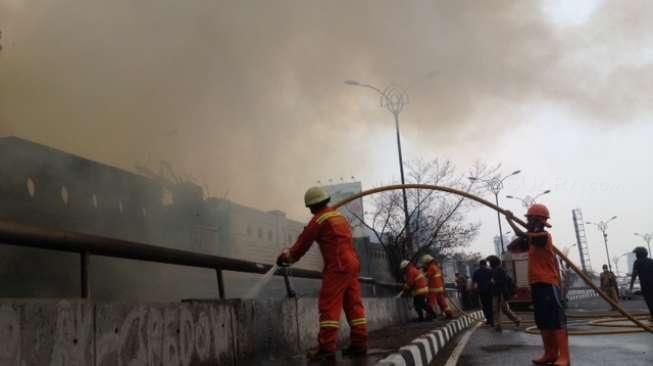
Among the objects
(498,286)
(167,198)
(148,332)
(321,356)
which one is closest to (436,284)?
(498,286)

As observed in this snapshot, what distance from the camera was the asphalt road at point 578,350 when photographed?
17.7 ft

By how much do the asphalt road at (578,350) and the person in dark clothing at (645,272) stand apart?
62.0 inches

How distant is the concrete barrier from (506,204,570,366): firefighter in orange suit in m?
2.33

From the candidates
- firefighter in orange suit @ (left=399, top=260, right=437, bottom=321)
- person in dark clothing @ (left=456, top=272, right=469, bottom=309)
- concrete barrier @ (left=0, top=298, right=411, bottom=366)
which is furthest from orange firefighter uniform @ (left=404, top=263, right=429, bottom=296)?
person in dark clothing @ (left=456, top=272, right=469, bottom=309)

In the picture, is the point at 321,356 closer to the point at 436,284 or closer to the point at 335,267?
the point at 335,267

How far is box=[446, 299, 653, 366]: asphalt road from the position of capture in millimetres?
5387

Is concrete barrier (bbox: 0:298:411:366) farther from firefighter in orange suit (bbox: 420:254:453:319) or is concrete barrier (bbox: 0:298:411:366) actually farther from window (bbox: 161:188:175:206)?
firefighter in orange suit (bbox: 420:254:453:319)

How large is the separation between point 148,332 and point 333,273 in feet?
6.58

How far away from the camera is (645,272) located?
30.4ft

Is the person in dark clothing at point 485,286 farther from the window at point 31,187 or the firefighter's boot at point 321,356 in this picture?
the window at point 31,187

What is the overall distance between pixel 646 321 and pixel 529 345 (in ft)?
13.1

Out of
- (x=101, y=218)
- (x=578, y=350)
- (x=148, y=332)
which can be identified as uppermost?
(x=101, y=218)

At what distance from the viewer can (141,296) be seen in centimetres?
752

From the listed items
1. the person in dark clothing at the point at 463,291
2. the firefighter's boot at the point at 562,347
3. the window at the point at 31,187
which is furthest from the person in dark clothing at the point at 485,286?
the person in dark clothing at the point at 463,291
